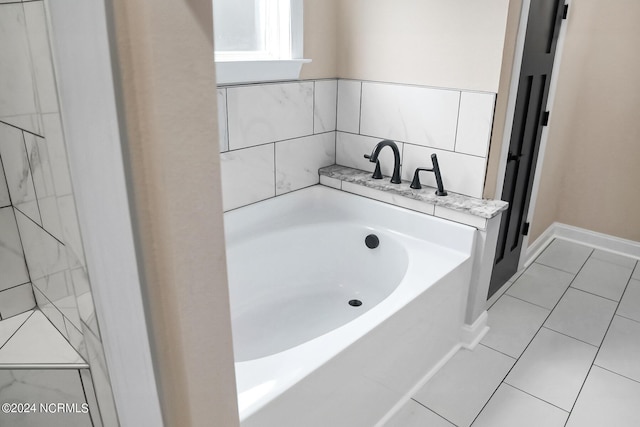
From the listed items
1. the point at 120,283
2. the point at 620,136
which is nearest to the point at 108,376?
the point at 120,283

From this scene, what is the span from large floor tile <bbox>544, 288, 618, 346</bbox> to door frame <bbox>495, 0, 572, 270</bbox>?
0.33m

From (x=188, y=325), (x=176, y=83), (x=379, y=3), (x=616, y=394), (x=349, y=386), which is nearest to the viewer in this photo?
(x=176, y=83)

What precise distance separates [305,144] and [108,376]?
176 cm

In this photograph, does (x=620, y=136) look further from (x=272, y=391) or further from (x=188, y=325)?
(x=188, y=325)

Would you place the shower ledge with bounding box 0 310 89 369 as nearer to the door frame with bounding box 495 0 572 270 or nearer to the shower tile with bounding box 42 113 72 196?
the shower tile with bounding box 42 113 72 196

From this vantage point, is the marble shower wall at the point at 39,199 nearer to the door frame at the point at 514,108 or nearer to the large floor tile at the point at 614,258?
the door frame at the point at 514,108

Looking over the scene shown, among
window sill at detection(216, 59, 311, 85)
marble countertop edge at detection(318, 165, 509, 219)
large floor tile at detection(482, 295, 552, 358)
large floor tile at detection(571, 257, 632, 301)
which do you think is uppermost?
window sill at detection(216, 59, 311, 85)

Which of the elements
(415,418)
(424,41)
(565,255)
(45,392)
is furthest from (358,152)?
(45,392)

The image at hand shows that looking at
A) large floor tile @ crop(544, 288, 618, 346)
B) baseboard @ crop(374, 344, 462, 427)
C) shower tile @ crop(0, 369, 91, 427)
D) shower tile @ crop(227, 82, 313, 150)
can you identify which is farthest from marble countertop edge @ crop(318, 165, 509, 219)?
shower tile @ crop(0, 369, 91, 427)

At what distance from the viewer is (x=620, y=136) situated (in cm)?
300

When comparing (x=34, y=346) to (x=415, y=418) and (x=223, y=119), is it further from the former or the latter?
(x=415, y=418)

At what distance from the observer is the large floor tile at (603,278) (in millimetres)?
2701

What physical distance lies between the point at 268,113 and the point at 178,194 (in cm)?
162

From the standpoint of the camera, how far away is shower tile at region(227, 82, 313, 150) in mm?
2033
